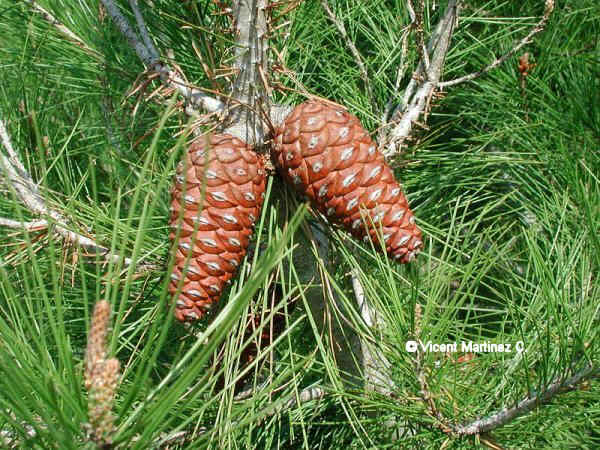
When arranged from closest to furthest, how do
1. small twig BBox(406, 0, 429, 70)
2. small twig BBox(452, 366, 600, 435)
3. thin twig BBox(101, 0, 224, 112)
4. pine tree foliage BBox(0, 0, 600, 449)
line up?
pine tree foliage BBox(0, 0, 600, 449) < small twig BBox(452, 366, 600, 435) < thin twig BBox(101, 0, 224, 112) < small twig BBox(406, 0, 429, 70)

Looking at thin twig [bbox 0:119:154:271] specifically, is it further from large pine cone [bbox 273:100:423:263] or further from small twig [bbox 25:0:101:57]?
large pine cone [bbox 273:100:423:263]

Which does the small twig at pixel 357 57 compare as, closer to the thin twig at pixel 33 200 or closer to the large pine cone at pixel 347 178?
the large pine cone at pixel 347 178

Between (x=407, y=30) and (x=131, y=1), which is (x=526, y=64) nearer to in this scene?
(x=407, y=30)

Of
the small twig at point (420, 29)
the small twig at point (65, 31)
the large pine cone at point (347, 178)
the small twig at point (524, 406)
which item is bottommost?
the small twig at point (524, 406)

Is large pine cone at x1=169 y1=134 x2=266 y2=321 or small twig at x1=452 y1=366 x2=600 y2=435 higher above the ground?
large pine cone at x1=169 y1=134 x2=266 y2=321

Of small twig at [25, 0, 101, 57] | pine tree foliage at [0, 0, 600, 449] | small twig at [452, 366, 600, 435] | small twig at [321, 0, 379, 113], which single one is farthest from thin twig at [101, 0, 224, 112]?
small twig at [452, 366, 600, 435]

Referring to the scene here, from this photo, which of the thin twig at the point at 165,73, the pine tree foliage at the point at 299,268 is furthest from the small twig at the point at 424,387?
the thin twig at the point at 165,73

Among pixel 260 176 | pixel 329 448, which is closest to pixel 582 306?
pixel 260 176
